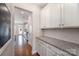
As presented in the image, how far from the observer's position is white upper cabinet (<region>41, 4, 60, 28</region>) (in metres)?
1.66

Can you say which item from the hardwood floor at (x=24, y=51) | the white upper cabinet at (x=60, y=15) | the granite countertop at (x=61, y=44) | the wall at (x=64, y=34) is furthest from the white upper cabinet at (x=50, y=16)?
the hardwood floor at (x=24, y=51)

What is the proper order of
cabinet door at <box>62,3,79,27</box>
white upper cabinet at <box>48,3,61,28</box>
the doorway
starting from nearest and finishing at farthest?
1. the doorway
2. cabinet door at <box>62,3,79,27</box>
3. white upper cabinet at <box>48,3,61,28</box>

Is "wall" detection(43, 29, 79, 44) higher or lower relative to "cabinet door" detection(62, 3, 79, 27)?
lower

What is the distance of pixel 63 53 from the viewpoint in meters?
1.49

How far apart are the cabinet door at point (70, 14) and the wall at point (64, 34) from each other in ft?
0.46

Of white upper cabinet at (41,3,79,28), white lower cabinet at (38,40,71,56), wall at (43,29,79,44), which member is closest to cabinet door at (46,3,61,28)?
white upper cabinet at (41,3,79,28)

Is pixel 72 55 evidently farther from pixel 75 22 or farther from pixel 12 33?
pixel 12 33

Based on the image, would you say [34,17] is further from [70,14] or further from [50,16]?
[70,14]

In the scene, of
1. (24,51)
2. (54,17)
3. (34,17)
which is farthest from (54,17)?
(24,51)

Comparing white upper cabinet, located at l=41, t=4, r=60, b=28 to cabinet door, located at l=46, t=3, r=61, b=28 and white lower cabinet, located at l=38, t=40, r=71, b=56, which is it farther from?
white lower cabinet, located at l=38, t=40, r=71, b=56

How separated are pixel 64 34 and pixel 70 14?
35 centimetres

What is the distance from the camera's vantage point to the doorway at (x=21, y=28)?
1.52 metres

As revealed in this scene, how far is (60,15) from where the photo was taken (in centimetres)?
184

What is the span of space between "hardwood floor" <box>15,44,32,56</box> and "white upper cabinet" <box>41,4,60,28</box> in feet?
1.29
